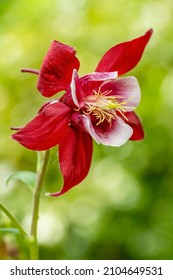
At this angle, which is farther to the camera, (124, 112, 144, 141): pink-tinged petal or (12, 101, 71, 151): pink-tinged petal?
(124, 112, 144, 141): pink-tinged petal

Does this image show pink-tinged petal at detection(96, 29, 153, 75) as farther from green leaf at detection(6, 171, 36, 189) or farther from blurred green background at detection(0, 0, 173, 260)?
blurred green background at detection(0, 0, 173, 260)

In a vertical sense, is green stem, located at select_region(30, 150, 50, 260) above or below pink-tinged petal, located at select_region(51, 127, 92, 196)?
below

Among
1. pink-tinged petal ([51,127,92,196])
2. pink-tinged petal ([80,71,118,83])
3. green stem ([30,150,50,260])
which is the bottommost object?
green stem ([30,150,50,260])

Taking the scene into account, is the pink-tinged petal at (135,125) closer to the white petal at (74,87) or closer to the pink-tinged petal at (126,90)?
the pink-tinged petal at (126,90)

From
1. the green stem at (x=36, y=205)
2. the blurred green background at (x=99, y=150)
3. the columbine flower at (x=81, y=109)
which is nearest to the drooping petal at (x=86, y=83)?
the columbine flower at (x=81, y=109)

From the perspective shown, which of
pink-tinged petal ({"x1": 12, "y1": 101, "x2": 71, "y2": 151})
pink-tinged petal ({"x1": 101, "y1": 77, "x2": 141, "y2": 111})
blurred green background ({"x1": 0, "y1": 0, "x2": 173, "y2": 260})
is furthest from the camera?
blurred green background ({"x1": 0, "y1": 0, "x2": 173, "y2": 260})

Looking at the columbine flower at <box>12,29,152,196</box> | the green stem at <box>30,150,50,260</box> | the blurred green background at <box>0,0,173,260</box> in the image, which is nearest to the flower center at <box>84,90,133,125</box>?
the columbine flower at <box>12,29,152,196</box>

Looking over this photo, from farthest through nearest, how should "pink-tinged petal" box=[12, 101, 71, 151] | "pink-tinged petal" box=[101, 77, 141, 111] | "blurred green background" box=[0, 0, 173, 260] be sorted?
"blurred green background" box=[0, 0, 173, 260]
"pink-tinged petal" box=[101, 77, 141, 111]
"pink-tinged petal" box=[12, 101, 71, 151]
